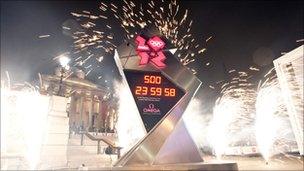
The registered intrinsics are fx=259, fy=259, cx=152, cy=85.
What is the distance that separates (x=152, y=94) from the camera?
40.4ft

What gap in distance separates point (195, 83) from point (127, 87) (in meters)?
3.57

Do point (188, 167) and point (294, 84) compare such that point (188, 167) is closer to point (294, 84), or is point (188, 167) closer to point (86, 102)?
point (294, 84)

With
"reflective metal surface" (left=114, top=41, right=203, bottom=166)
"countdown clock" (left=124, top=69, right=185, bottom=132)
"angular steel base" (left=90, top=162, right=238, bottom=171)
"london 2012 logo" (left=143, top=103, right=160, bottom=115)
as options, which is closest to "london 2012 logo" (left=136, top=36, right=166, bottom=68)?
"reflective metal surface" (left=114, top=41, right=203, bottom=166)

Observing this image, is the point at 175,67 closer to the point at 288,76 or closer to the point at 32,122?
the point at 288,76

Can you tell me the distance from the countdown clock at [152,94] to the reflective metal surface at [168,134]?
0.22m

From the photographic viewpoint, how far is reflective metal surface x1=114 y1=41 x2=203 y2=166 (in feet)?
37.6

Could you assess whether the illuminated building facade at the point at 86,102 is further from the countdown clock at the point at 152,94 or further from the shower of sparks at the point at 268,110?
the countdown clock at the point at 152,94

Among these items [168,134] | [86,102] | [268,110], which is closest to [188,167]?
[168,134]

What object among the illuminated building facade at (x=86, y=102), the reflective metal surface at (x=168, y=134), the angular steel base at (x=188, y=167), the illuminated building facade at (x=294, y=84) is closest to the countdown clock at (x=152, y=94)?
the reflective metal surface at (x=168, y=134)

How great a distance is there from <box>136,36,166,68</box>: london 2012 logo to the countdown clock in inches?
24.0

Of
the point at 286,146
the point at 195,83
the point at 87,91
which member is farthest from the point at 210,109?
the point at 195,83

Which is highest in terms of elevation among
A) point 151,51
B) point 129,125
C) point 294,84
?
point 151,51

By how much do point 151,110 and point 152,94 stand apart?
763 mm

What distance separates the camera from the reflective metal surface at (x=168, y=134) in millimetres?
11469
